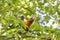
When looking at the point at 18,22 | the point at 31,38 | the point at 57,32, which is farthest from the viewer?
the point at 31,38

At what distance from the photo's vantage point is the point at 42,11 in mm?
4145

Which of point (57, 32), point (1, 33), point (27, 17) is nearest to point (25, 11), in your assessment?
point (27, 17)

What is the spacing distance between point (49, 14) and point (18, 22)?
1.18m

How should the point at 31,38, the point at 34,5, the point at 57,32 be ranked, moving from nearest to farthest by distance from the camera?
the point at 57,32 < the point at 31,38 < the point at 34,5

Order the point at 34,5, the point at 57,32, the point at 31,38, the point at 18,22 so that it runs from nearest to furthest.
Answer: the point at 18,22
the point at 57,32
the point at 31,38
the point at 34,5

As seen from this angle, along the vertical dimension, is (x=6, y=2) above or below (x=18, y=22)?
above

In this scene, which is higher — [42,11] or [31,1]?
[31,1]

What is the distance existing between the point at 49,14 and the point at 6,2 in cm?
93

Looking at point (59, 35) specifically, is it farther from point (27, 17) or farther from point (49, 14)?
point (27, 17)

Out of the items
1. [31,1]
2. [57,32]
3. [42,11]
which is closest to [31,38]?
[57,32]

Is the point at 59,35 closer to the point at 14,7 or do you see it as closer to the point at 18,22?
the point at 18,22

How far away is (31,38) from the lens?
3529 mm

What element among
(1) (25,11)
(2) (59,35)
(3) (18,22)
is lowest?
(2) (59,35)

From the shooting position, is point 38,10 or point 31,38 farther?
point 38,10
